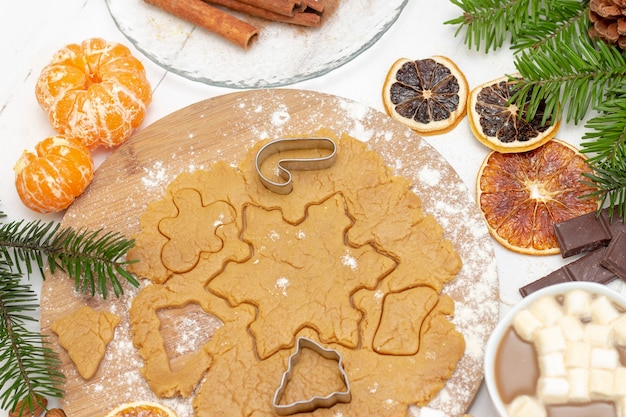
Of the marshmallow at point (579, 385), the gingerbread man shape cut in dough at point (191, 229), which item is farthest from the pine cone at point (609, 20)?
the gingerbread man shape cut in dough at point (191, 229)

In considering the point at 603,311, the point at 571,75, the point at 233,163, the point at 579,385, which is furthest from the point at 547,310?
the point at 233,163

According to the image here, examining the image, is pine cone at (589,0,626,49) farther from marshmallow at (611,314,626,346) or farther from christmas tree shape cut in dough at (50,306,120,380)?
christmas tree shape cut in dough at (50,306,120,380)

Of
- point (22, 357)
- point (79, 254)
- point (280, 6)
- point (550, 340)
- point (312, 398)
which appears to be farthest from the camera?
point (280, 6)

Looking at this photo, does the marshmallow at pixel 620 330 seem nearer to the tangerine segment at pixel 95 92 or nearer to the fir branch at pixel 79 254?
the fir branch at pixel 79 254

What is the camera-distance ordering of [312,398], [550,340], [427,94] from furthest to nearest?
[427,94] → [312,398] → [550,340]

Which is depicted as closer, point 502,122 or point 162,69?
point 502,122

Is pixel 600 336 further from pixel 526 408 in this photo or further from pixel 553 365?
pixel 526 408
